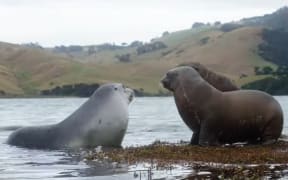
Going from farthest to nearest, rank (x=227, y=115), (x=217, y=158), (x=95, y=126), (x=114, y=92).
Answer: (x=114, y=92)
(x=95, y=126)
(x=227, y=115)
(x=217, y=158)

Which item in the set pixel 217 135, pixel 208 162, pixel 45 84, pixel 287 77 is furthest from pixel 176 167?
pixel 45 84

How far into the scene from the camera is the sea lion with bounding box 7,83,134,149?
18.6m

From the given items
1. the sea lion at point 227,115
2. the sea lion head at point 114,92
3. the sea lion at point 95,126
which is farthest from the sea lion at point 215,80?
the sea lion at point 95,126

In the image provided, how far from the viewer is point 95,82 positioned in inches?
6245

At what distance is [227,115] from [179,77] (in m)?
1.77

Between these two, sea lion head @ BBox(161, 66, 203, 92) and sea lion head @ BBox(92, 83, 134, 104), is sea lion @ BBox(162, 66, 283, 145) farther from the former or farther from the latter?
sea lion head @ BBox(92, 83, 134, 104)

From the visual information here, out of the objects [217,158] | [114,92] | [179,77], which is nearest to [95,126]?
[114,92]

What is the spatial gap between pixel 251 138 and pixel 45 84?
6100 inches

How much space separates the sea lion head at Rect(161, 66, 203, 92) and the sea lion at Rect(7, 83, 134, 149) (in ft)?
3.80

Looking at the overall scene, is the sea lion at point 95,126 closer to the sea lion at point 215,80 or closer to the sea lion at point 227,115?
the sea lion at point 227,115

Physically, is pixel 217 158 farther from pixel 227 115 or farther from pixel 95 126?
pixel 95 126

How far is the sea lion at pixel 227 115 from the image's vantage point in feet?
59.0

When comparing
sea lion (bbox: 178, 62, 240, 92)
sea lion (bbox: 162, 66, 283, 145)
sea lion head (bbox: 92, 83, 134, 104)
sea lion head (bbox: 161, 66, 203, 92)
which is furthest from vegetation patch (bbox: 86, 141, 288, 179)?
sea lion (bbox: 178, 62, 240, 92)

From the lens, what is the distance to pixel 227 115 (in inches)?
706
